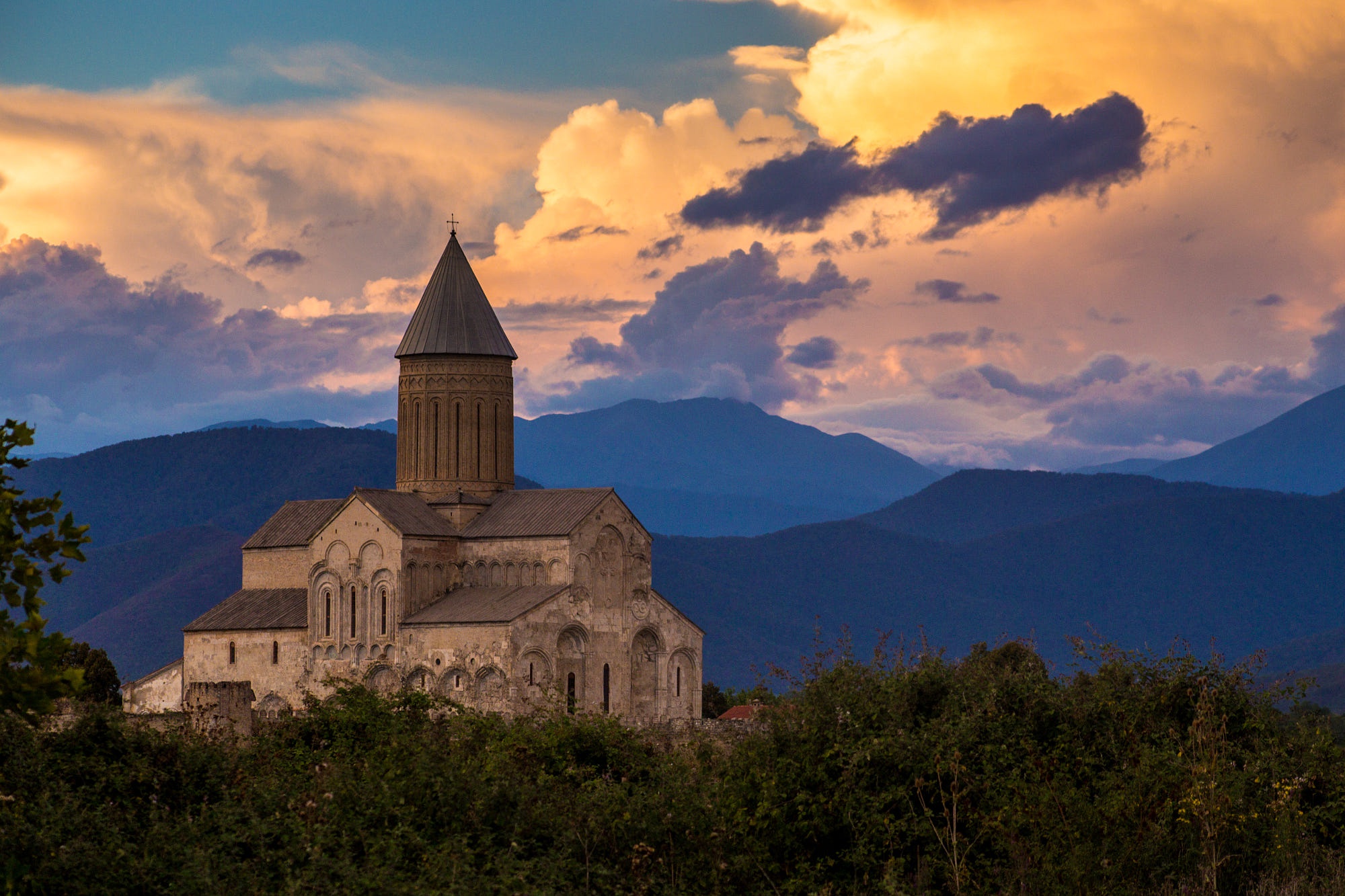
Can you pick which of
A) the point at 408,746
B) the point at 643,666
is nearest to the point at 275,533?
the point at 643,666

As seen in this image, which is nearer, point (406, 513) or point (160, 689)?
point (406, 513)

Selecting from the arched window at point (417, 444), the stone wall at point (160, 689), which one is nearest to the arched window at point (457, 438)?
the arched window at point (417, 444)

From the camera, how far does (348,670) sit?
48531 mm

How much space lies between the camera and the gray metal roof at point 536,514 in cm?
4859

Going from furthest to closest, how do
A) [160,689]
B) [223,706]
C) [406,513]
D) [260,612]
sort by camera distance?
1. [160,689]
2. [260,612]
3. [406,513]
4. [223,706]

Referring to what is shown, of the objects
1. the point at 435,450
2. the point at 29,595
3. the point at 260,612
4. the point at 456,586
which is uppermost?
the point at 435,450

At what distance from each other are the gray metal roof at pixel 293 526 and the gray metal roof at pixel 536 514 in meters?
5.69

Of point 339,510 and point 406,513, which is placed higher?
point 339,510

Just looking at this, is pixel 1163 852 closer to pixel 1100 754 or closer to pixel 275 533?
pixel 1100 754

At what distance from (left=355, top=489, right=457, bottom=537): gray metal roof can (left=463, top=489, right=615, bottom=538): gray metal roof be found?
97 cm

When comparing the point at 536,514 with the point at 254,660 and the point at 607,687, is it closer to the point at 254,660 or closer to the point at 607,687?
the point at 607,687

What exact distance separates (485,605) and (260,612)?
957cm

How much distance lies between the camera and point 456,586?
165ft

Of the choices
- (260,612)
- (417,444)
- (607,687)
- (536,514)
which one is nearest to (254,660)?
(260,612)
